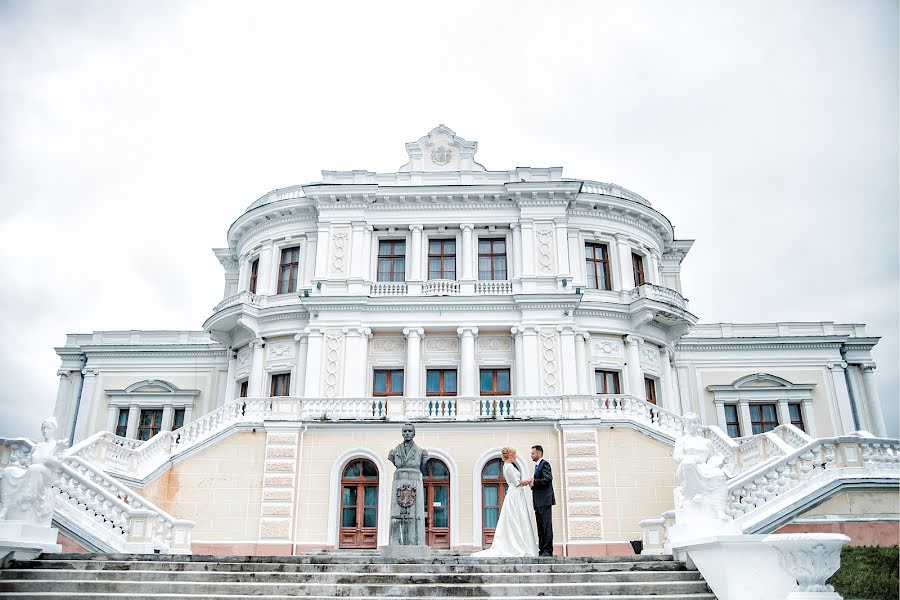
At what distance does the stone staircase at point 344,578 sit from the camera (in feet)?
33.2

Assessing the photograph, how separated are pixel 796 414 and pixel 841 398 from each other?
2092 mm

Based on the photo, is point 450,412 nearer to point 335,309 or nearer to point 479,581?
point 335,309

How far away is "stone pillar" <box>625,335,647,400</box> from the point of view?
91.5 ft

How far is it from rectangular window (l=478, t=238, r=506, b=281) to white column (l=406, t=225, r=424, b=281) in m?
2.39

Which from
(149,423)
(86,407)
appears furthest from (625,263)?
(86,407)

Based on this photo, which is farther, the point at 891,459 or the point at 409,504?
the point at 891,459

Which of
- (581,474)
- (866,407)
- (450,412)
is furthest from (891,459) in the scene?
(866,407)


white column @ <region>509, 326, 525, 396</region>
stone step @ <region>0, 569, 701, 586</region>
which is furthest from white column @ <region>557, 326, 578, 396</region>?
stone step @ <region>0, 569, 701, 586</region>

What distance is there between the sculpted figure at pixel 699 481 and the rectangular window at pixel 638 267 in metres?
19.7

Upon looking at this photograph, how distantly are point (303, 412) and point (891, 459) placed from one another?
15.2 meters

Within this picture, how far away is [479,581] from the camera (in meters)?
10.4

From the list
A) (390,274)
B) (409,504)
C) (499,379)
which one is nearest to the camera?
(409,504)

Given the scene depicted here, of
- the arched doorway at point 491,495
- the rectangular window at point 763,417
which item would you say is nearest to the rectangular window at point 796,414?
the rectangular window at point 763,417

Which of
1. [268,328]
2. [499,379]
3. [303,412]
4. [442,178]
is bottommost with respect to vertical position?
[303,412]
